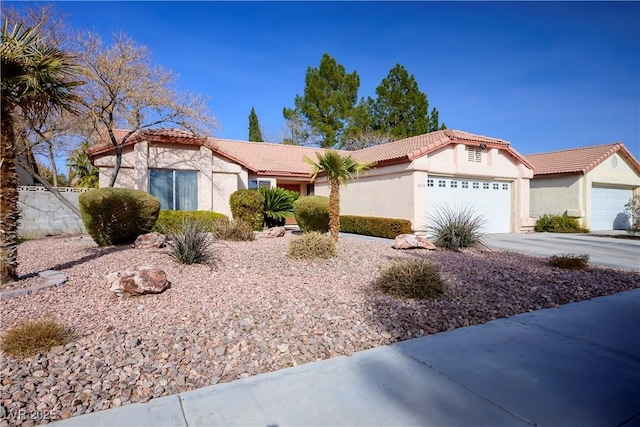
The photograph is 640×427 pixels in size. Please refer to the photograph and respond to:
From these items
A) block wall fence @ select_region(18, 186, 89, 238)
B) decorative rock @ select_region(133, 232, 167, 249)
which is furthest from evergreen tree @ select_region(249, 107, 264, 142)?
decorative rock @ select_region(133, 232, 167, 249)

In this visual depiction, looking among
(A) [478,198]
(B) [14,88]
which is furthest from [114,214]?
(A) [478,198]

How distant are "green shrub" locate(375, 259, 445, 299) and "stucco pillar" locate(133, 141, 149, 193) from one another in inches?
483

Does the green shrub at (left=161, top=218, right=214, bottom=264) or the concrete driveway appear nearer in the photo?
the green shrub at (left=161, top=218, right=214, bottom=264)

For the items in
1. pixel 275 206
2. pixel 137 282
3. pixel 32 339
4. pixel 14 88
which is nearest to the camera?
pixel 32 339

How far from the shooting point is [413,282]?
18.9ft

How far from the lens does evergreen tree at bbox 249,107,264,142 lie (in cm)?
3669

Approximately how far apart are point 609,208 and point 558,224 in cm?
559

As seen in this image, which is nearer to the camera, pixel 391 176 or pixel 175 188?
pixel 175 188

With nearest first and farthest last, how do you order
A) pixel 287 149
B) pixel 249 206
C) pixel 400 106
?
pixel 249 206
pixel 287 149
pixel 400 106

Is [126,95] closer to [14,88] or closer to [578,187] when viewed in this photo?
[14,88]

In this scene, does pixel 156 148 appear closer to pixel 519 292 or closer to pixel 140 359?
pixel 140 359

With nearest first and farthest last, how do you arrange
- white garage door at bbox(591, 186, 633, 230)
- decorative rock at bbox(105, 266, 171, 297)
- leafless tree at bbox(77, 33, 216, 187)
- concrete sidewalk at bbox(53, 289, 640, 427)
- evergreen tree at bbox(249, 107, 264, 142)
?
1. concrete sidewalk at bbox(53, 289, 640, 427)
2. decorative rock at bbox(105, 266, 171, 297)
3. leafless tree at bbox(77, 33, 216, 187)
4. white garage door at bbox(591, 186, 633, 230)
5. evergreen tree at bbox(249, 107, 264, 142)

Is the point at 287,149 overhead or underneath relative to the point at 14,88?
overhead

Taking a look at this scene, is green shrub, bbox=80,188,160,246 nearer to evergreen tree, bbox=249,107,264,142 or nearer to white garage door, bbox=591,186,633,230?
white garage door, bbox=591,186,633,230
